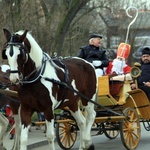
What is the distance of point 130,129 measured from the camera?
10445 millimetres

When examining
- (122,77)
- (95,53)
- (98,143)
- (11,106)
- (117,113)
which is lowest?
(98,143)

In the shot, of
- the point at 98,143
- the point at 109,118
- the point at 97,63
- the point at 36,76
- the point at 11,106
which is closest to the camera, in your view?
the point at 36,76

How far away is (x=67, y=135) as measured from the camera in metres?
10.6

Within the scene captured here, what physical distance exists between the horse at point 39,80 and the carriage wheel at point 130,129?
51.0 inches

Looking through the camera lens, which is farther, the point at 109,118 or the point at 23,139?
the point at 109,118

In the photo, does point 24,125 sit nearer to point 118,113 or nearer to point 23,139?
point 23,139

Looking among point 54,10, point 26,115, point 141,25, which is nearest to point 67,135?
point 26,115

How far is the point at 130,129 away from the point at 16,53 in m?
3.78

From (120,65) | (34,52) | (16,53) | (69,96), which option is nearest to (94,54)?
(120,65)

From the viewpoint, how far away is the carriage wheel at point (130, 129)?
1027 centimetres

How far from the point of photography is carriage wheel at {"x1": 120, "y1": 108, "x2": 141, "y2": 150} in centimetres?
1027

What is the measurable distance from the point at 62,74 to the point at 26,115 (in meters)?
1.08

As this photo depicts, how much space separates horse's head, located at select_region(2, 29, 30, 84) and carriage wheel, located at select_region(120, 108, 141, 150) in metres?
3.25

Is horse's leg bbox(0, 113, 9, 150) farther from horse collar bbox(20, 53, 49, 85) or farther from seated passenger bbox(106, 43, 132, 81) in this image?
seated passenger bbox(106, 43, 132, 81)
